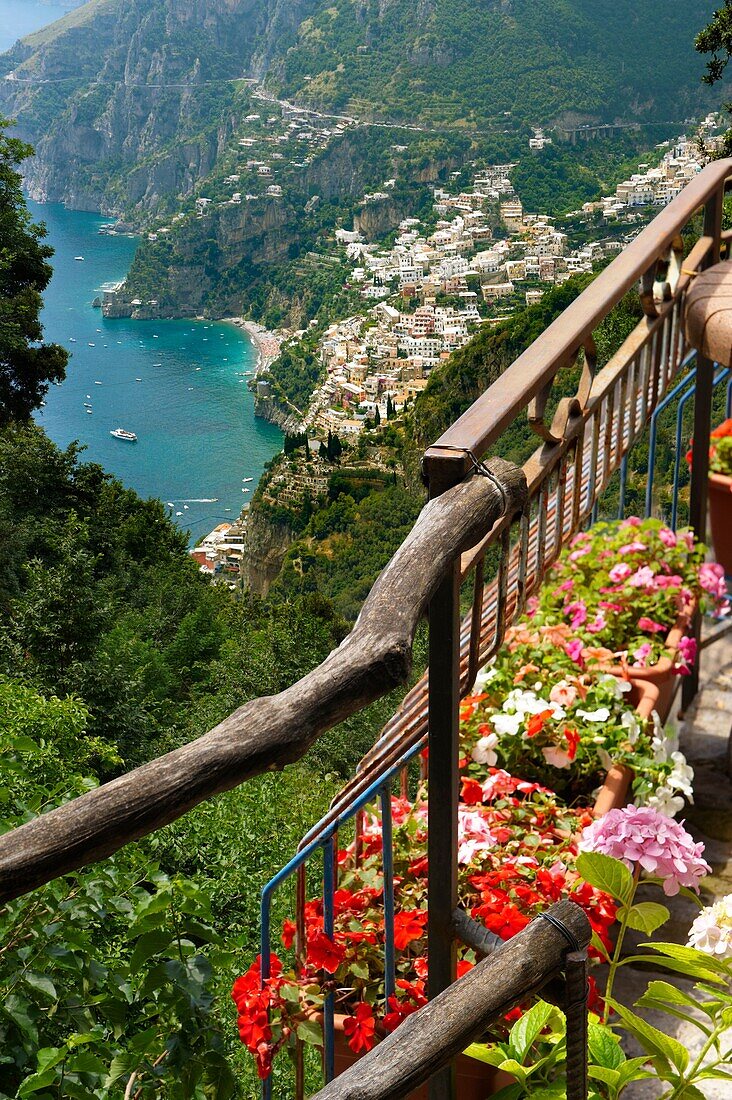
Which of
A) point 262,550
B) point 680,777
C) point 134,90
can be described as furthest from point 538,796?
point 134,90

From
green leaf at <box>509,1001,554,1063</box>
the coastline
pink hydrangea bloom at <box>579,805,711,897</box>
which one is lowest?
the coastline

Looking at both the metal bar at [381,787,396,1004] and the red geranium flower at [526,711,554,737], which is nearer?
the metal bar at [381,787,396,1004]

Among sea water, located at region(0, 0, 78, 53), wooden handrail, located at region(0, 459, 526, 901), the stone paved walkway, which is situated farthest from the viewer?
sea water, located at region(0, 0, 78, 53)

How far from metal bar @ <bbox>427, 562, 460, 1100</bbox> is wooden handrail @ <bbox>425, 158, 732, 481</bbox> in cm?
9

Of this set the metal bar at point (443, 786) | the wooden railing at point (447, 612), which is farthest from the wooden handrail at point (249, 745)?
the metal bar at point (443, 786)

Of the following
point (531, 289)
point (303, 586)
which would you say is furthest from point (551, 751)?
point (531, 289)

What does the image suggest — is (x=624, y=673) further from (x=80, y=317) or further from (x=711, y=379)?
(x=80, y=317)

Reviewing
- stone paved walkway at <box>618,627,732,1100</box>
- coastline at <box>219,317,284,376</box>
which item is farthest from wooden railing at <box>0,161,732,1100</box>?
coastline at <box>219,317,284,376</box>

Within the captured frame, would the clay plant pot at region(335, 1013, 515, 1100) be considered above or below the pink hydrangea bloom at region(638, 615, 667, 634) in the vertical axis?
below

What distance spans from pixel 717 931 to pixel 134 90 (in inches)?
4399

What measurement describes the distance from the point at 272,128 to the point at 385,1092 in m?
92.4

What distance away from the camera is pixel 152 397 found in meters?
66.4

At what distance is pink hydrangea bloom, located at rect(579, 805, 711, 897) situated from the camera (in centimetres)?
96

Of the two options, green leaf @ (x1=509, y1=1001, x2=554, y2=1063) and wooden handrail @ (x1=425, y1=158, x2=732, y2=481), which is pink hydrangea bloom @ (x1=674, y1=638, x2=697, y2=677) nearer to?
wooden handrail @ (x1=425, y1=158, x2=732, y2=481)
